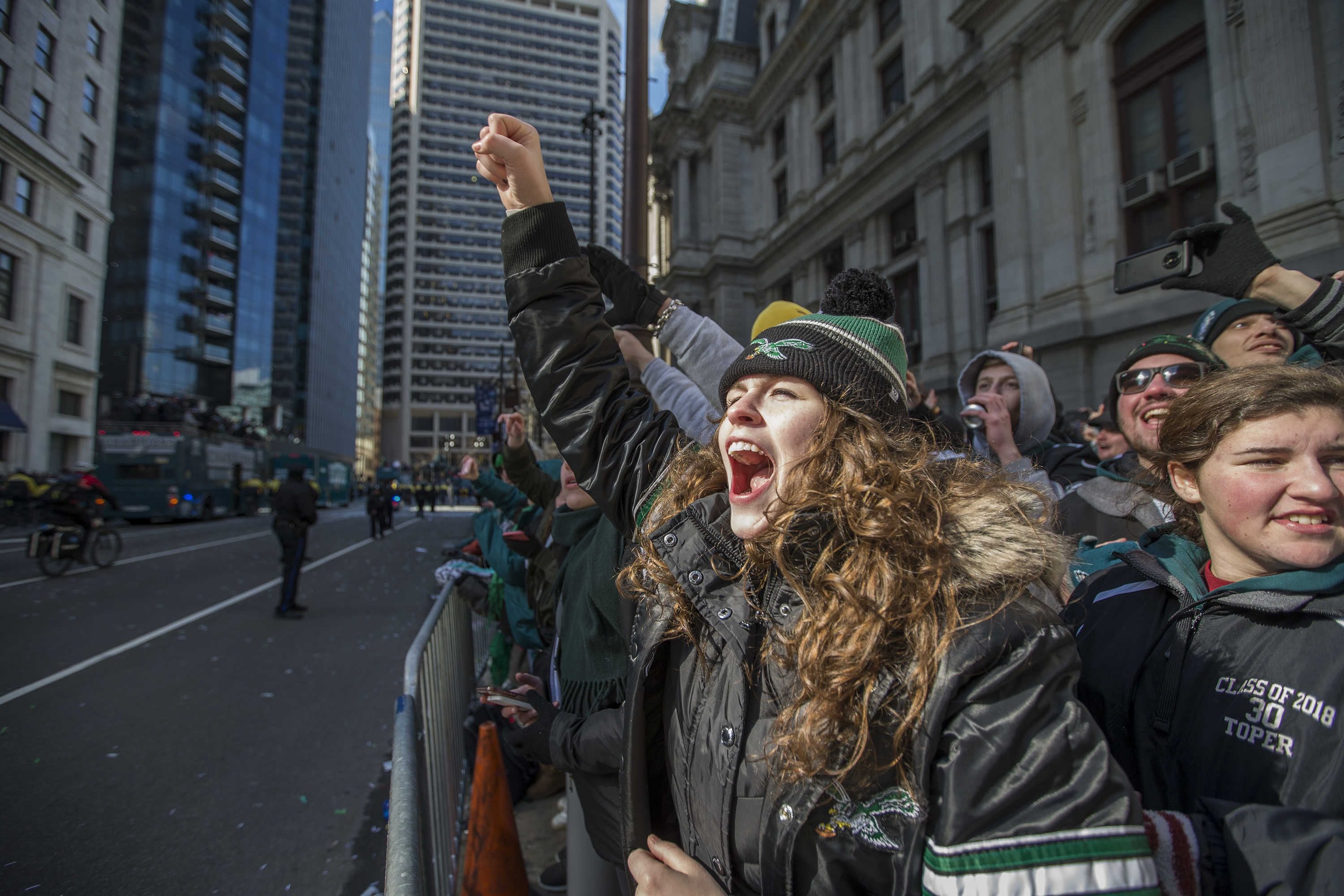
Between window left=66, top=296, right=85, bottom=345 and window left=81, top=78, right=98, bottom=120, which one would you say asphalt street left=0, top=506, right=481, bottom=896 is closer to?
window left=66, top=296, right=85, bottom=345

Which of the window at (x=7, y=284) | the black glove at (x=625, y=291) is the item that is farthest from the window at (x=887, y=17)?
the window at (x=7, y=284)

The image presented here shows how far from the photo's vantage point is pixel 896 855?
1.01 meters

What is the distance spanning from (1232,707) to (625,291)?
198cm

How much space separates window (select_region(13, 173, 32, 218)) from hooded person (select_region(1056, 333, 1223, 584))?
42200 mm

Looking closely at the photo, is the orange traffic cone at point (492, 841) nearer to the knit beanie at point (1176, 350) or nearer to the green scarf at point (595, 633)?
the green scarf at point (595, 633)

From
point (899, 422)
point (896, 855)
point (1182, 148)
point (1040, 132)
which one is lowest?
point (896, 855)

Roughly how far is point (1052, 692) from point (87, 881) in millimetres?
4270

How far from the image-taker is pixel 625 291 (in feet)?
7.98

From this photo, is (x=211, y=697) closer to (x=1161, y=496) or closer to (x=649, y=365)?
(x=649, y=365)

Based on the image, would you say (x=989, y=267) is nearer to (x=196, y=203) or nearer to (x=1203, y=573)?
(x=1203, y=573)

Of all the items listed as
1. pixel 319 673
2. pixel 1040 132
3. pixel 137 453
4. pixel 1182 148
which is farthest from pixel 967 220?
pixel 137 453

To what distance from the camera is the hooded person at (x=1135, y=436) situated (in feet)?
7.16

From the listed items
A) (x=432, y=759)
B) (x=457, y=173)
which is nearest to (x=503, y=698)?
(x=432, y=759)

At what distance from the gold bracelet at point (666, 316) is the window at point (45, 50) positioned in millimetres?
42874
